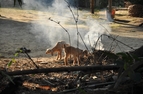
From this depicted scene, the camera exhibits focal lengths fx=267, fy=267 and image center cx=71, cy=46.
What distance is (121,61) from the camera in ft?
11.0

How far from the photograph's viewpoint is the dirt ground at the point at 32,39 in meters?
6.97

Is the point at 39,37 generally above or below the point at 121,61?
below

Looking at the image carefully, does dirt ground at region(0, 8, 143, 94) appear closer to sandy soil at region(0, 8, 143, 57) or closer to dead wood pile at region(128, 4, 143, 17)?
sandy soil at region(0, 8, 143, 57)

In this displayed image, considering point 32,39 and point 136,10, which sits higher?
point 136,10

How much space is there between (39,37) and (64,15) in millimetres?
7828

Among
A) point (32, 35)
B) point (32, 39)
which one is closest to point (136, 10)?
point (32, 35)

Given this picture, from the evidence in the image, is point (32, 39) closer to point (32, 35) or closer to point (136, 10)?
point (32, 35)

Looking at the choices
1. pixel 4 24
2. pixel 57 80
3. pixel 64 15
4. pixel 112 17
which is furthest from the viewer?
pixel 64 15

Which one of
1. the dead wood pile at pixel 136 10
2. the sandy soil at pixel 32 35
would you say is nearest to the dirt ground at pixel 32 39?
the sandy soil at pixel 32 35

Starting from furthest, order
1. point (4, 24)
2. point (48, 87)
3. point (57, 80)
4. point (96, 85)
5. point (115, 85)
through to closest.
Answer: point (4, 24), point (57, 80), point (48, 87), point (96, 85), point (115, 85)

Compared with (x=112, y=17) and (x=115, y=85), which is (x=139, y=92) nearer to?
(x=115, y=85)

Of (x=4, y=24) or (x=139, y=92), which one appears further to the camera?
(x=4, y=24)

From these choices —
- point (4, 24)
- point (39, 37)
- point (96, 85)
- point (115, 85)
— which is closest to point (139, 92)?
point (115, 85)

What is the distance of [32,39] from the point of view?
10.7 meters
